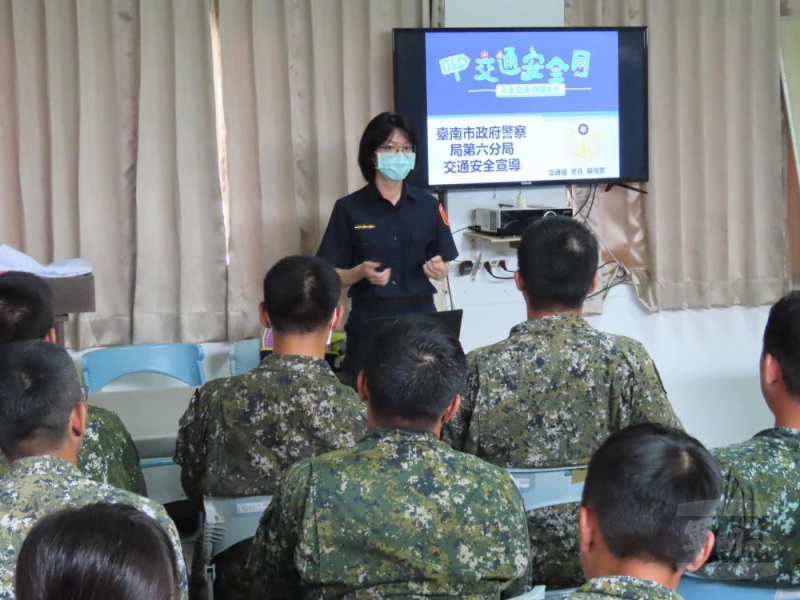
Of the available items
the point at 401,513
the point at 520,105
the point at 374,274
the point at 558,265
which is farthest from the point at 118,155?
the point at 401,513

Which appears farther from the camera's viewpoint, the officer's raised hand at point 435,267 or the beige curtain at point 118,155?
the beige curtain at point 118,155

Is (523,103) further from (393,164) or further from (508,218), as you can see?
(393,164)

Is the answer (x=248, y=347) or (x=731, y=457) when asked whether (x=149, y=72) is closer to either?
(x=248, y=347)

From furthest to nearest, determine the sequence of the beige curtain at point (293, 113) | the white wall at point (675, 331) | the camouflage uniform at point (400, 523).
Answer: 1. the white wall at point (675, 331)
2. the beige curtain at point (293, 113)
3. the camouflage uniform at point (400, 523)

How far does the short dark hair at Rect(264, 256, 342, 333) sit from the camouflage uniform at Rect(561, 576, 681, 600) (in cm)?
112

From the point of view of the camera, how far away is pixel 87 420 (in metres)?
1.96

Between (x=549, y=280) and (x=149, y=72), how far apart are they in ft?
7.45

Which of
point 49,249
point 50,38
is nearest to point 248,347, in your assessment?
point 49,249

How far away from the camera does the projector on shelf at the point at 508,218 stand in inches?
155

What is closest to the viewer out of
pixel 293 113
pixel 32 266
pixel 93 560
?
pixel 93 560

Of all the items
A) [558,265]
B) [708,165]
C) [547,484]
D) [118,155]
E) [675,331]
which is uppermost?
[118,155]

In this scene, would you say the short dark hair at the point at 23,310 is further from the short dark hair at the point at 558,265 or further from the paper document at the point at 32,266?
the short dark hair at the point at 558,265

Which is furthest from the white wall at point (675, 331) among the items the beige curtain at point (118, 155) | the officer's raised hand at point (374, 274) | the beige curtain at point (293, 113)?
the beige curtain at point (118, 155)

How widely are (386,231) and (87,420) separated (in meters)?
1.65
